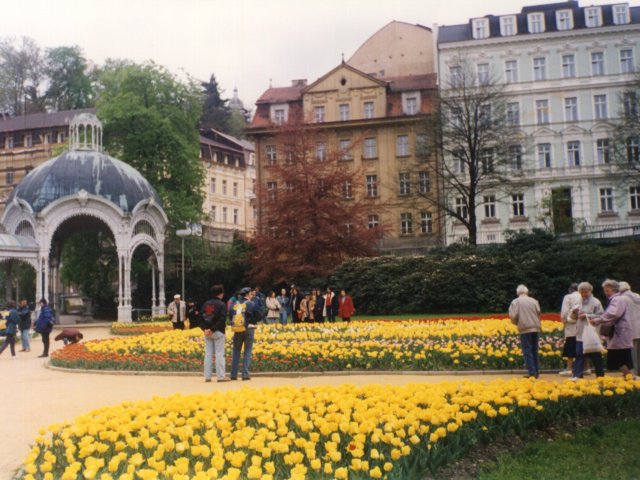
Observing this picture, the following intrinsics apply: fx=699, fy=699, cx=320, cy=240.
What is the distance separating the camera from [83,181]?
40562 mm

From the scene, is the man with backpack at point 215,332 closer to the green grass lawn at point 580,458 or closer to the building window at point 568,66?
the green grass lawn at point 580,458

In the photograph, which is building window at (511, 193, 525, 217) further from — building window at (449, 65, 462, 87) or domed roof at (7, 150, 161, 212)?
domed roof at (7, 150, 161, 212)

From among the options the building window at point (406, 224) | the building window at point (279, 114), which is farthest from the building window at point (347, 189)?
the building window at point (279, 114)

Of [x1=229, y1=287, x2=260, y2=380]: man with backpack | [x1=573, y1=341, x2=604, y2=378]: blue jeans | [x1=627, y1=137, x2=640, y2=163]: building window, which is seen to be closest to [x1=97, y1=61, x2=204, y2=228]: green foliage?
[x1=627, y1=137, x2=640, y2=163]: building window

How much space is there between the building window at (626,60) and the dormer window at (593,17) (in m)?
3.13

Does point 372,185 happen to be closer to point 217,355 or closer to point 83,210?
point 83,210

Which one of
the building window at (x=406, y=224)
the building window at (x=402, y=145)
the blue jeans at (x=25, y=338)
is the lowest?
the blue jeans at (x=25, y=338)

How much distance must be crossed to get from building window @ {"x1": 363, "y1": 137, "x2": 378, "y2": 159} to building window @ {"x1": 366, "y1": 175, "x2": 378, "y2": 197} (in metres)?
1.74

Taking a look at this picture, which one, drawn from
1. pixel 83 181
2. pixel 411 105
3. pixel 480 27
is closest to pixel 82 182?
pixel 83 181

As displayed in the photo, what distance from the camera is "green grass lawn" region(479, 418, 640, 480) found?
6.98 meters

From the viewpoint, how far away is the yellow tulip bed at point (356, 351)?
15.6 m

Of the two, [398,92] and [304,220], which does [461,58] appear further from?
[304,220]

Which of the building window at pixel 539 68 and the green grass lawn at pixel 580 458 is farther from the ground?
the building window at pixel 539 68

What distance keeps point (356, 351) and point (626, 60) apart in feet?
165
